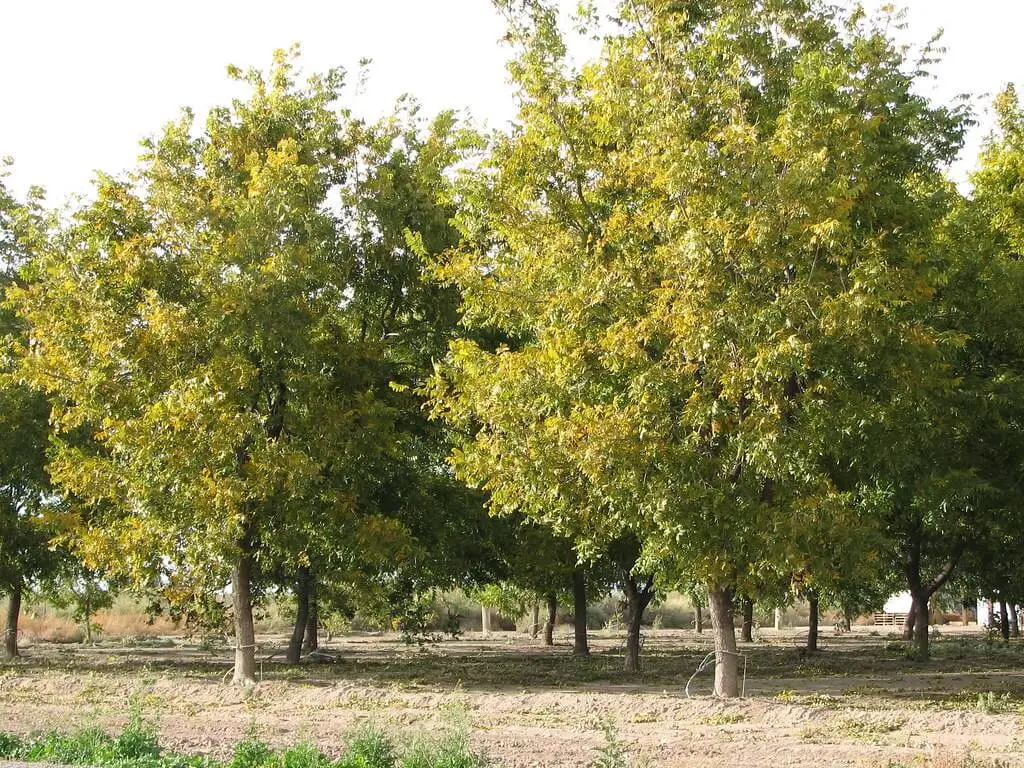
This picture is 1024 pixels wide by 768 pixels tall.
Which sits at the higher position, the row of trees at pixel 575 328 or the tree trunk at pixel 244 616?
the row of trees at pixel 575 328

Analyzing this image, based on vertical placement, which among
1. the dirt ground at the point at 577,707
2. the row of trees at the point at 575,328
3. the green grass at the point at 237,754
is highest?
the row of trees at the point at 575,328

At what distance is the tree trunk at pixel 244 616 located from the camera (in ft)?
64.7

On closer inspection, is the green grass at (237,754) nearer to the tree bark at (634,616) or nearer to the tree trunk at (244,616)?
the tree trunk at (244,616)

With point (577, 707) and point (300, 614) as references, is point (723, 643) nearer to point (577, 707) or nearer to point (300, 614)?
point (577, 707)

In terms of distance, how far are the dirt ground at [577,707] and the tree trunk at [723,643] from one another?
0.52 meters

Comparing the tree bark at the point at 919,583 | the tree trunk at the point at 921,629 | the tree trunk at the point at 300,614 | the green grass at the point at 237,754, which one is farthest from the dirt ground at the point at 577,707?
the green grass at the point at 237,754

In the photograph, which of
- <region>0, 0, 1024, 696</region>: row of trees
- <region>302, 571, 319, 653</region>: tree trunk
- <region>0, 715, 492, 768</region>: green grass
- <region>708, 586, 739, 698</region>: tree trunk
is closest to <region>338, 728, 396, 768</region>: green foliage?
<region>0, 715, 492, 768</region>: green grass

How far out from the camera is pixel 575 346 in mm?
15602

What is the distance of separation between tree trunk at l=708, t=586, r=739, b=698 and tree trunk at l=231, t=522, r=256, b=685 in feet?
28.7

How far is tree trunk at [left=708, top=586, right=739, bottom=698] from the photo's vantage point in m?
16.6

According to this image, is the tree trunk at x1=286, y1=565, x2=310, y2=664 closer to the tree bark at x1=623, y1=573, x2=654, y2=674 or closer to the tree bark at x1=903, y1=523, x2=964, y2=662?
the tree bark at x1=623, y1=573, x2=654, y2=674

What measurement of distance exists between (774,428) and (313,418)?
8.92 meters

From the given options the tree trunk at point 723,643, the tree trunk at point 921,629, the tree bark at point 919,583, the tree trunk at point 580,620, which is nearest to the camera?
the tree trunk at point 723,643

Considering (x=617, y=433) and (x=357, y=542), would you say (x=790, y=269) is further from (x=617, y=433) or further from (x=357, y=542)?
(x=357, y=542)
